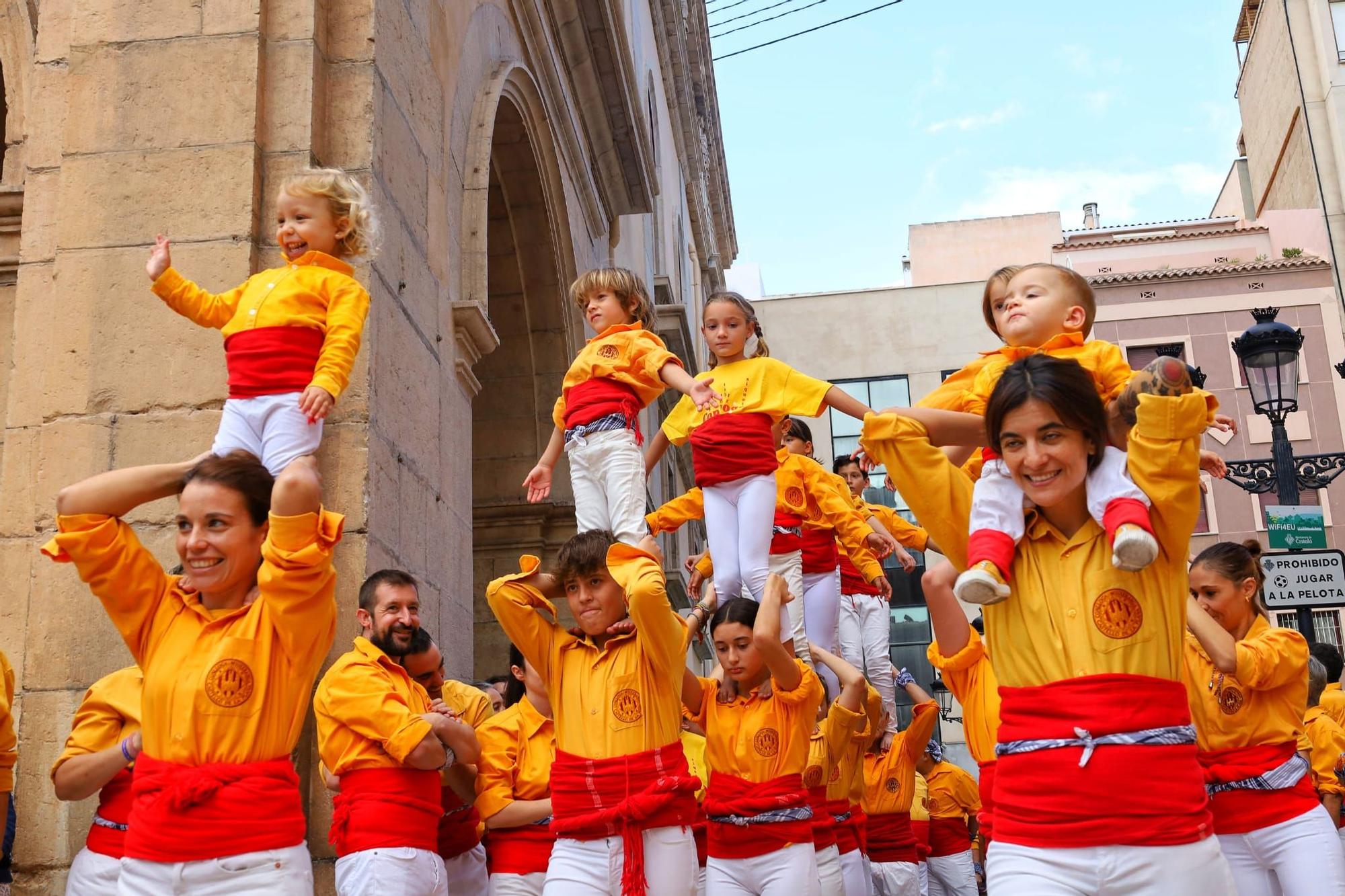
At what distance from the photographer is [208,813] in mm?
3543

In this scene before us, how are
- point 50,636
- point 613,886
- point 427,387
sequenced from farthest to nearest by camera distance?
point 427,387 < point 50,636 < point 613,886

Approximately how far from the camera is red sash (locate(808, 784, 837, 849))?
6.49 m

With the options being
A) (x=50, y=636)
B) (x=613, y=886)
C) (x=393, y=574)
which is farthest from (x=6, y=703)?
(x=613, y=886)

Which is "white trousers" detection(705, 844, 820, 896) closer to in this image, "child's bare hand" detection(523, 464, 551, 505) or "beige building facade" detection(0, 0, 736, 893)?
"beige building facade" detection(0, 0, 736, 893)

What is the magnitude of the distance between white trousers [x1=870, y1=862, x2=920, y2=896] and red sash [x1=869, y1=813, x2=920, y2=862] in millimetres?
45

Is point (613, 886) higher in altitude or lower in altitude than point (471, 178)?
lower

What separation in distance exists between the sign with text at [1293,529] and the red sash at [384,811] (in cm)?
709

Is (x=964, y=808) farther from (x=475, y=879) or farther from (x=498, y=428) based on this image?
(x=475, y=879)

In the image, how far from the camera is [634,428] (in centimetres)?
700

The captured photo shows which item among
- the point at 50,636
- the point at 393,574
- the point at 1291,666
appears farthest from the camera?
the point at 50,636

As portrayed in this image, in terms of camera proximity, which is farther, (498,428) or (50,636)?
(498,428)

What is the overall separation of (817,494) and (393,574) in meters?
3.33

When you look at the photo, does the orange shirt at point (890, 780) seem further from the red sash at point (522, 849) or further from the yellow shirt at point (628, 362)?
the red sash at point (522, 849)

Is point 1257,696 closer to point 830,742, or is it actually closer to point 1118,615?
point 830,742
